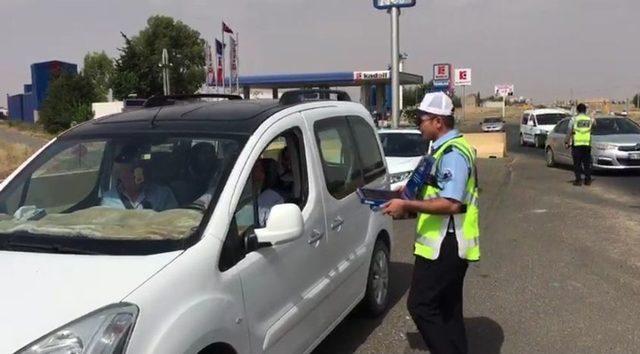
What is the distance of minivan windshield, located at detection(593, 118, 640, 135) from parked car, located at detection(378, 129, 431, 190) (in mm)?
7120

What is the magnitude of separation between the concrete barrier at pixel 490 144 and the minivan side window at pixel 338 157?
19.5 m

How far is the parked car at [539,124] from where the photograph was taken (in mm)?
28922

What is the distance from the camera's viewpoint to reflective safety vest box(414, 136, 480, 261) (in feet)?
12.7

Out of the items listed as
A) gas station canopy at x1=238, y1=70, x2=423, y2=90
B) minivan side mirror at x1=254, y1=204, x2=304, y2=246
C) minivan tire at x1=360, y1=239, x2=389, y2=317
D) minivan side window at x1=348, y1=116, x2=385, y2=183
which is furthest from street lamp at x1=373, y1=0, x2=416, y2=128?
gas station canopy at x1=238, y1=70, x2=423, y2=90

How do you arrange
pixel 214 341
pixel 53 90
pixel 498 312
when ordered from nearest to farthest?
pixel 214 341
pixel 498 312
pixel 53 90

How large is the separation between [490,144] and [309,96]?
65.4ft

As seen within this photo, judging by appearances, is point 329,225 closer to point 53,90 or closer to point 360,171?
point 360,171

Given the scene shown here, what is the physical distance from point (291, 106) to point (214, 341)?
6.48ft

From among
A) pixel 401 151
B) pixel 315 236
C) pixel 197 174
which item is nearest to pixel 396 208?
pixel 315 236

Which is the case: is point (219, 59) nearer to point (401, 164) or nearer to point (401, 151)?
point (401, 151)

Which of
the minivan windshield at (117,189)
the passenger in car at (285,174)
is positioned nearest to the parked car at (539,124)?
the passenger in car at (285,174)

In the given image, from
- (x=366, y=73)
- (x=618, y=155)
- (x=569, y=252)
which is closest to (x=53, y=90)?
(x=366, y=73)

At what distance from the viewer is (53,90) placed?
188ft

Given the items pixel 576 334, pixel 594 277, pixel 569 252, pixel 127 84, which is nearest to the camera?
pixel 576 334
